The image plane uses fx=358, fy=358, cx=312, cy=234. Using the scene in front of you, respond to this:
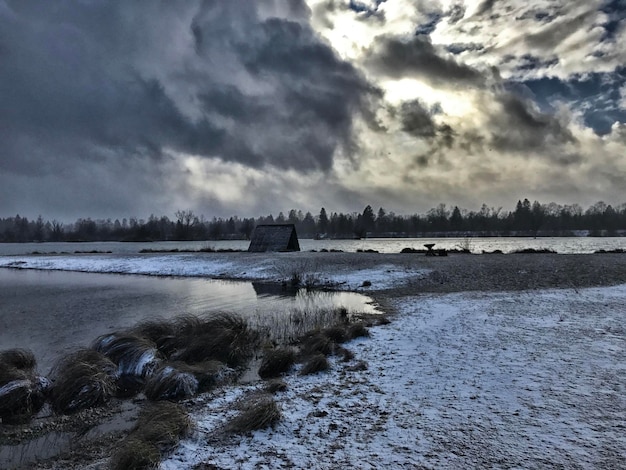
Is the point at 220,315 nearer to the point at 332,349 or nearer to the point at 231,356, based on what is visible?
the point at 231,356

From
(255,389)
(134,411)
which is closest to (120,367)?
(134,411)

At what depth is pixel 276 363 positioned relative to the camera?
8.42 m

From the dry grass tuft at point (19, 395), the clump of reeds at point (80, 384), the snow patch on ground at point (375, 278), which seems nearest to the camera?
the dry grass tuft at point (19, 395)

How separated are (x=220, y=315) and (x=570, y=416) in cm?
949

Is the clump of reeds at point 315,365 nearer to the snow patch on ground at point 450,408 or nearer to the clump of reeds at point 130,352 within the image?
the snow patch on ground at point 450,408

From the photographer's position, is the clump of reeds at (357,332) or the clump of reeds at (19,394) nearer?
the clump of reeds at (19,394)

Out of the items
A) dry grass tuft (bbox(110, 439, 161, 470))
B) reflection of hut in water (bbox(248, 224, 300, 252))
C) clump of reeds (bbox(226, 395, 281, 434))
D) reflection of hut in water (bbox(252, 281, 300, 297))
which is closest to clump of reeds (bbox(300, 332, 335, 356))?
clump of reeds (bbox(226, 395, 281, 434))

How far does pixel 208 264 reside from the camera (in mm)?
35062

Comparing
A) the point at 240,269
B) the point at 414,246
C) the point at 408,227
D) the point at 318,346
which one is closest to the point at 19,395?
the point at 318,346

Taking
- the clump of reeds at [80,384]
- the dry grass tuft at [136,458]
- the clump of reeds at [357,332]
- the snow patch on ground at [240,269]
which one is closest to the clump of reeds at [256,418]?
the dry grass tuft at [136,458]

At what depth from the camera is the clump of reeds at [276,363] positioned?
8.31 m

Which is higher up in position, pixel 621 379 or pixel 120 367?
pixel 621 379

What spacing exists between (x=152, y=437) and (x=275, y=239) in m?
46.5

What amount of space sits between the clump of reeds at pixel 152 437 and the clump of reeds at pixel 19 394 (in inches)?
98.3
